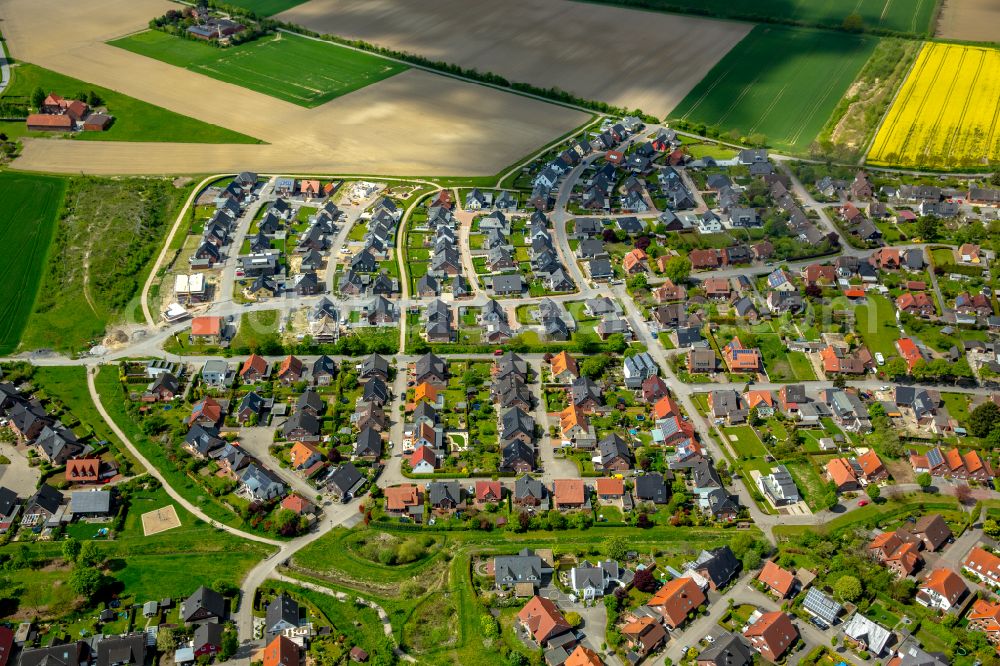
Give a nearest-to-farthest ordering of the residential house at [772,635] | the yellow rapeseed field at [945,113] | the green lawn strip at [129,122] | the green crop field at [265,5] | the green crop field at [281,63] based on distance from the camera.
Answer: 1. the residential house at [772,635]
2. the yellow rapeseed field at [945,113]
3. the green lawn strip at [129,122]
4. the green crop field at [281,63]
5. the green crop field at [265,5]

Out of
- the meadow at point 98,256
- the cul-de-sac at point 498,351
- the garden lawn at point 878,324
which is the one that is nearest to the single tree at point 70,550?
the cul-de-sac at point 498,351

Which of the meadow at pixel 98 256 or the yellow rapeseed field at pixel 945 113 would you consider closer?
the meadow at pixel 98 256

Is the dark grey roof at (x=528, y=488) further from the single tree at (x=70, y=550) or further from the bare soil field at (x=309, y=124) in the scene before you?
the bare soil field at (x=309, y=124)

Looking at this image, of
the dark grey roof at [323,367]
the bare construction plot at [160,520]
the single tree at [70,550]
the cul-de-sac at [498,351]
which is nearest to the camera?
the cul-de-sac at [498,351]

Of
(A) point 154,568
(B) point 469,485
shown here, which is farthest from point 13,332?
(B) point 469,485

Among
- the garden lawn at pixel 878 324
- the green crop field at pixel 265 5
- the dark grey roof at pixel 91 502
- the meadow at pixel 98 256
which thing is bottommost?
the garden lawn at pixel 878 324

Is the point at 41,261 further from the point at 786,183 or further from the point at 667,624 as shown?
the point at 786,183

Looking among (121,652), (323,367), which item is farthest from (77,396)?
(121,652)

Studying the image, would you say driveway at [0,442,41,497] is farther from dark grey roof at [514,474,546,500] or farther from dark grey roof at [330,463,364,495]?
dark grey roof at [514,474,546,500]
